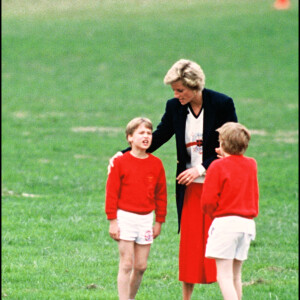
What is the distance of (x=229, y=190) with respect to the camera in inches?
215

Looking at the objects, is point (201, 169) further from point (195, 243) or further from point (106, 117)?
point (106, 117)

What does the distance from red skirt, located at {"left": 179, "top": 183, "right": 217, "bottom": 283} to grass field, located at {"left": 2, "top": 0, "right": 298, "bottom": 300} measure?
1037mm

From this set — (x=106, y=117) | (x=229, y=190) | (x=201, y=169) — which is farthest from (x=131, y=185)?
(x=106, y=117)

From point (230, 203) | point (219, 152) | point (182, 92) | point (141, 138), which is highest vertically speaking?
point (182, 92)

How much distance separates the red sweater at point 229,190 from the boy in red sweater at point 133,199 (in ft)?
1.95

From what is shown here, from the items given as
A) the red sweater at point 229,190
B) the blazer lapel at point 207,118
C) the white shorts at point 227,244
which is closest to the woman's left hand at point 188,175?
the blazer lapel at point 207,118

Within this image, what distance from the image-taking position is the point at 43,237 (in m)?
9.53

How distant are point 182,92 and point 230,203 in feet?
3.19

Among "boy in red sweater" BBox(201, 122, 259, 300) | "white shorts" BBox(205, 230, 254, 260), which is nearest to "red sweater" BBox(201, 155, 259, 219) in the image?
"boy in red sweater" BBox(201, 122, 259, 300)

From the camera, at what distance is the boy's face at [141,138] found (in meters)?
5.98

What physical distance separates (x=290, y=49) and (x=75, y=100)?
12376mm

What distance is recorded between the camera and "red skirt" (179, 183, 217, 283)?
615 cm

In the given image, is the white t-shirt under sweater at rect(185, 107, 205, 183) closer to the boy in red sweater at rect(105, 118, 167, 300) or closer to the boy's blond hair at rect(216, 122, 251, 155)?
the boy in red sweater at rect(105, 118, 167, 300)

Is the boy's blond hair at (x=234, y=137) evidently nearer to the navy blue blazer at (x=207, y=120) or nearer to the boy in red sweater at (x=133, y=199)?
the navy blue blazer at (x=207, y=120)
